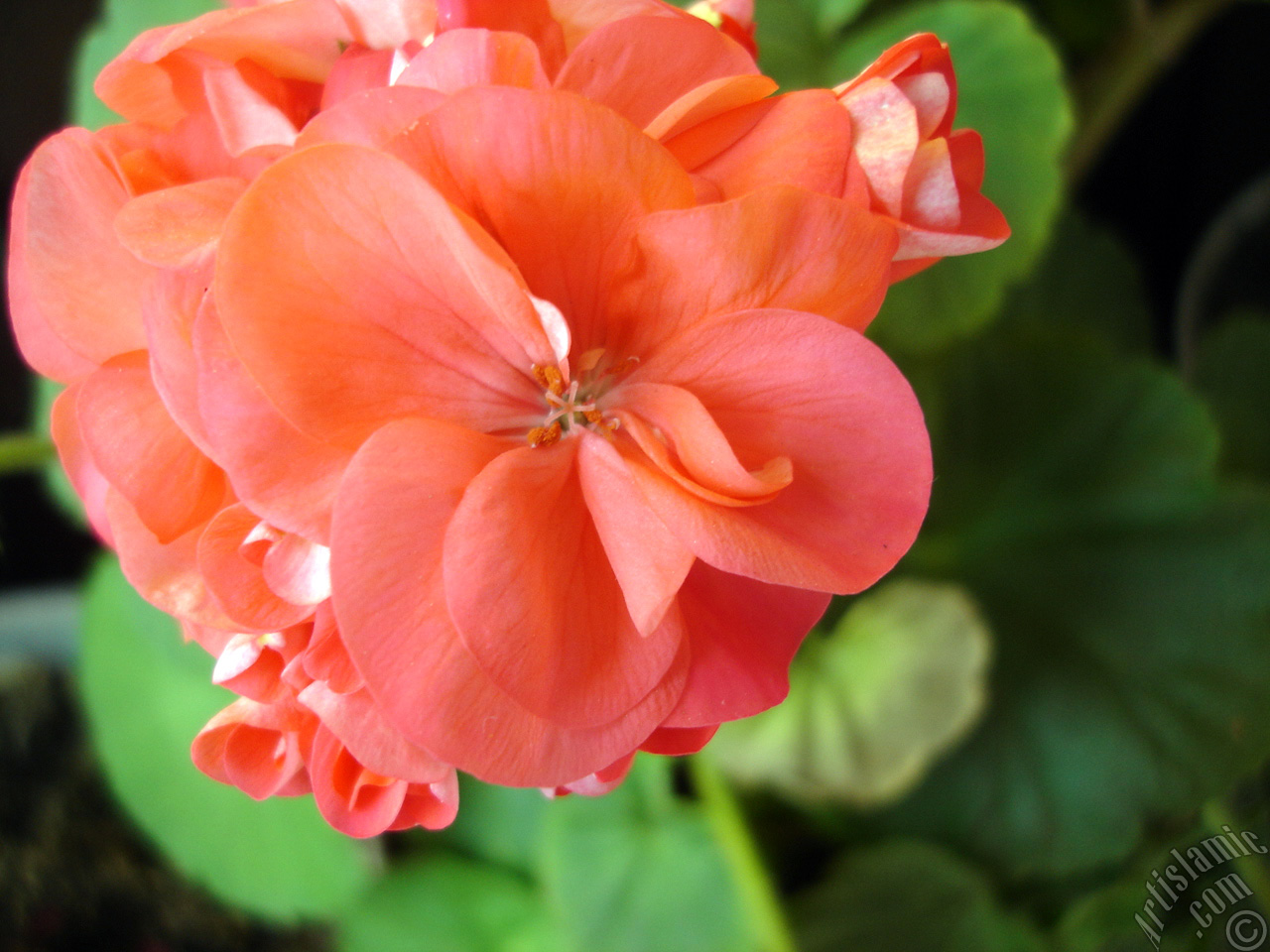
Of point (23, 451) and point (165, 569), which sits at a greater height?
point (165, 569)

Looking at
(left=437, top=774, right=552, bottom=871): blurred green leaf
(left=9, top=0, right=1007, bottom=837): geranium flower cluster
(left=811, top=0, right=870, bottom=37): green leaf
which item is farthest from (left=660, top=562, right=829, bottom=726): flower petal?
(left=437, top=774, right=552, bottom=871): blurred green leaf

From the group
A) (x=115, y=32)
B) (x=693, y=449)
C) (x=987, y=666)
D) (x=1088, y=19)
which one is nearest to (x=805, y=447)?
(x=693, y=449)

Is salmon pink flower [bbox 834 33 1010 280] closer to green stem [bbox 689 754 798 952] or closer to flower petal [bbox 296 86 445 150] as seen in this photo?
flower petal [bbox 296 86 445 150]

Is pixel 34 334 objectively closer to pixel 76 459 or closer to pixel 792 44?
pixel 76 459

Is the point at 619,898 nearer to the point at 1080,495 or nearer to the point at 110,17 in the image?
the point at 1080,495

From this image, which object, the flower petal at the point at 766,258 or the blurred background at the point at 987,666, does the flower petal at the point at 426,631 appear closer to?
the flower petal at the point at 766,258

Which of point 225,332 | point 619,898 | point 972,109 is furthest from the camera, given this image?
point 619,898

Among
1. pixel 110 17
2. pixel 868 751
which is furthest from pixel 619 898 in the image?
pixel 110 17
